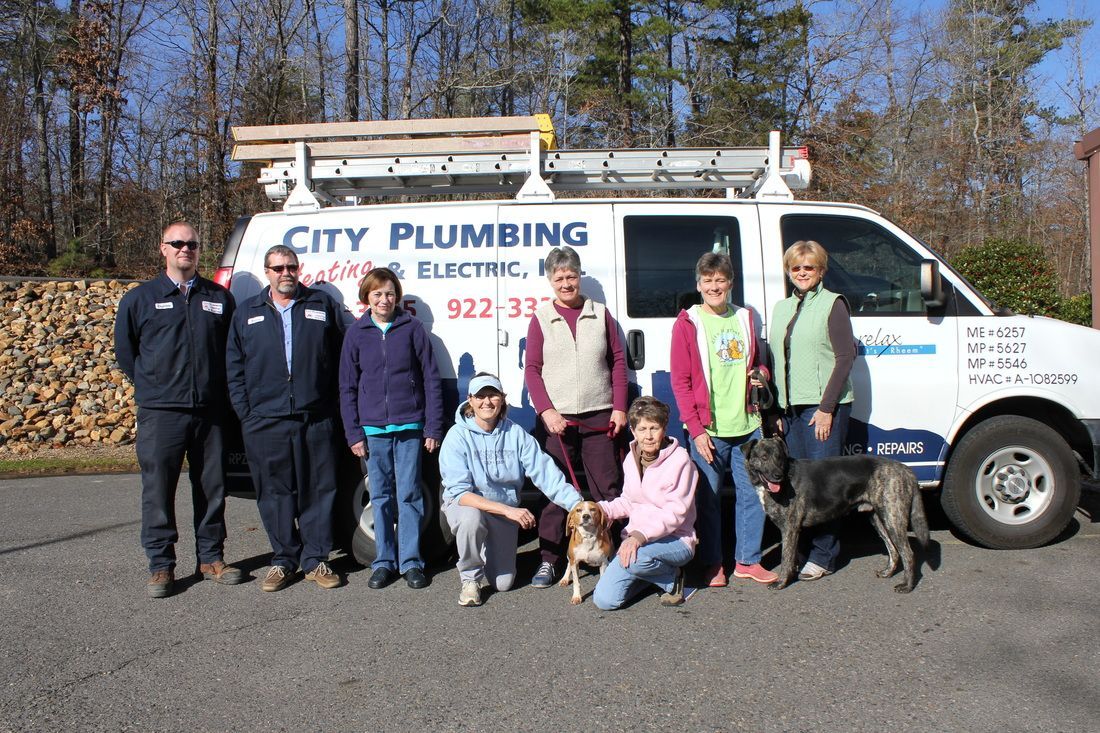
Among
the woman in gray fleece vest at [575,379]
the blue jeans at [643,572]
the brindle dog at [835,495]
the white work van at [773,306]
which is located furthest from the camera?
the white work van at [773,306]

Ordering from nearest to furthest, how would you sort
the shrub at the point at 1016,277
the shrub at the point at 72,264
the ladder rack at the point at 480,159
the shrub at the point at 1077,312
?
the ladder rack at the point at 480,159
the shrub at the point at 1016,277
the shrub at the point at 1077,312
the shrub at the point at 72,264

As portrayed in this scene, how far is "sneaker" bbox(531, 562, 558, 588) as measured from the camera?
4645mm

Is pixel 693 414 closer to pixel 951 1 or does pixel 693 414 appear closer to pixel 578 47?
pixel 578 47

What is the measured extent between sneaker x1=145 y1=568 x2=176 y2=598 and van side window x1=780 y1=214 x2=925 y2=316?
4067 millimetres

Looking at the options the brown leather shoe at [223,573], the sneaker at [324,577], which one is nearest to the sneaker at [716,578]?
the sneaker at [324,577]

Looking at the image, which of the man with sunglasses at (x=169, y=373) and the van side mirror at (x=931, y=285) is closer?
the man with sunglasses at (x=169, y=373)

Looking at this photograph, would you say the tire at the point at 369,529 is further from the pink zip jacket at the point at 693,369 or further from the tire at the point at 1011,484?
the tire at the point at 1011,484

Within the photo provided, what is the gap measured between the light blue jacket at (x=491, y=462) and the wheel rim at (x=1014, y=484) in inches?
103

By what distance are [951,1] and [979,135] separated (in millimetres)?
5697

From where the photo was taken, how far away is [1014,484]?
16.5ft

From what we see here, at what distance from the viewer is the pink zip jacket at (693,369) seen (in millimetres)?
4469

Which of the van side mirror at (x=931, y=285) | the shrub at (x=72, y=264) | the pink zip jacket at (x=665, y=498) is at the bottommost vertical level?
the pink zip jacket at (x=665, y=498)

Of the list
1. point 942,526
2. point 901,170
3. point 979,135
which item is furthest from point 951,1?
point 942,526

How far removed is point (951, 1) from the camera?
2756 cm
